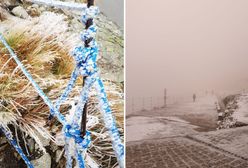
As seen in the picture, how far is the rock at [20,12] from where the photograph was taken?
7.43 feet

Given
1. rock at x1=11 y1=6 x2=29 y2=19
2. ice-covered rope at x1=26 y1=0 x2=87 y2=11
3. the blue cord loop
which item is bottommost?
the blue cord loop

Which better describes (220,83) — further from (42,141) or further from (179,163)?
(42,141)

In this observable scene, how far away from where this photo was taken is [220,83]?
261 centimetres

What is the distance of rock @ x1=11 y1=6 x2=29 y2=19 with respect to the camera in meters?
2.27

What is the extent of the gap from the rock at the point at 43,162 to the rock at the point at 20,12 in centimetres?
84

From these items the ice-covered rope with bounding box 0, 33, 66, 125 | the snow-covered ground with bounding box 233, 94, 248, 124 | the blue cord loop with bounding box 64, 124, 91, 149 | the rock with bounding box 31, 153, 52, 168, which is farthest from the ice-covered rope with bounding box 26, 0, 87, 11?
the snow-covered ground with bounding box 233, 94, 248, 124

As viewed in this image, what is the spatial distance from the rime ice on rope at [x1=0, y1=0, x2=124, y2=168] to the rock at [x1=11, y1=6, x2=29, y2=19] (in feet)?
0.30

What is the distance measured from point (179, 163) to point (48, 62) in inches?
42.1

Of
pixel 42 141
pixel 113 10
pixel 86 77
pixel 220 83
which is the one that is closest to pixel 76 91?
pixel 86 77

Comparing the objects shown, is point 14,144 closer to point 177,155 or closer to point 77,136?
point 77,136

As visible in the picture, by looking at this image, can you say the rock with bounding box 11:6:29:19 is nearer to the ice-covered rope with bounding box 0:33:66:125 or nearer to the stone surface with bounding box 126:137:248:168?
the ice-covered rope with bounding box 0:33:66:125

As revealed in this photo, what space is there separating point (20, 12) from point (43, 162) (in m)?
0.91

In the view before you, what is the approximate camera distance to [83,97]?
2.37 meters

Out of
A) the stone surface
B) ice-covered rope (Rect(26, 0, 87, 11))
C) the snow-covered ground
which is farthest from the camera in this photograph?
the snow-covered ground
